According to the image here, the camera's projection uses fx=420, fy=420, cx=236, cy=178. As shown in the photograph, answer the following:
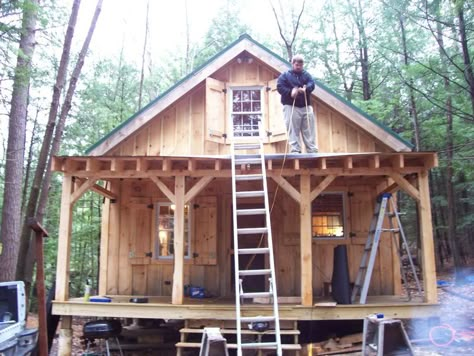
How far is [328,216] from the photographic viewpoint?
943cm

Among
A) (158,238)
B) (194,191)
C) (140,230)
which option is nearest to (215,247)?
(158,238)

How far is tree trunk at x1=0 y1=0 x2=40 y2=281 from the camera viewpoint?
29.0 feet

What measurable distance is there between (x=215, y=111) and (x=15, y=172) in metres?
4.68

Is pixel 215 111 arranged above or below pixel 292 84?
below

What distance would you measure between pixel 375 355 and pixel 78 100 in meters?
14.5

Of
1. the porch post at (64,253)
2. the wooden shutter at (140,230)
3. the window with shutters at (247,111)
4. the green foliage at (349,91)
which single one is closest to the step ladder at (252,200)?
the window with shutters at (247,111)

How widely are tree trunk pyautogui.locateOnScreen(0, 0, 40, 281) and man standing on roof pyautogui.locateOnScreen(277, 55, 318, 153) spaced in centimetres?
516

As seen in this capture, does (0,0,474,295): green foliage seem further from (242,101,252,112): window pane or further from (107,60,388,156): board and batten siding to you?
(242,101,252,112): window pane

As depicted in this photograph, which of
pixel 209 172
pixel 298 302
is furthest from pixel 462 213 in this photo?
pixel 209 172

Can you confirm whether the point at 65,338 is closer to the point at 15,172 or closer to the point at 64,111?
the point at 15,172

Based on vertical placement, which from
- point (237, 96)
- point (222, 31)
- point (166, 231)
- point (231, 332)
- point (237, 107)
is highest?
point (222, 31)

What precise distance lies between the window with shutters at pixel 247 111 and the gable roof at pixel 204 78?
72 centimetres

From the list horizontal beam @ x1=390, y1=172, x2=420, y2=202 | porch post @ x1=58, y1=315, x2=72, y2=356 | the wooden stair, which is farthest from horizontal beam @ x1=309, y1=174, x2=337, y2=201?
porch post @ x1=58, y1=315, x2=72, y2=356

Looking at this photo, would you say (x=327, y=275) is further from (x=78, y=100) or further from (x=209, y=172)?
(x=78, y=100)
